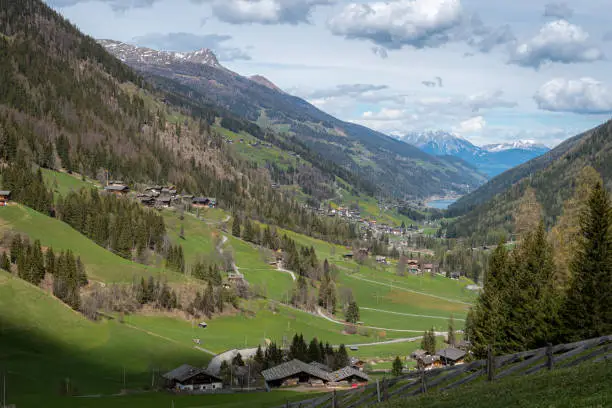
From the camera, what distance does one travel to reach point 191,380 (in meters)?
96.6

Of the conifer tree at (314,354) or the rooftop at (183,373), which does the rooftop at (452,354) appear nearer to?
the conifer tree at (314,354)

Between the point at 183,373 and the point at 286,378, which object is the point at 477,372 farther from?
the point at 183,373

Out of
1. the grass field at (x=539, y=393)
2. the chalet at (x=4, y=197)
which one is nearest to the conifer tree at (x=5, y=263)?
the chalet at (x=4, y=197)

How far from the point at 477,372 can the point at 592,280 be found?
23.2 meters

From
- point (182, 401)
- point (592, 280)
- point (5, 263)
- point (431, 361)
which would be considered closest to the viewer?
point (592, 280)

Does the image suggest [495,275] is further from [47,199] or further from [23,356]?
[47,199]

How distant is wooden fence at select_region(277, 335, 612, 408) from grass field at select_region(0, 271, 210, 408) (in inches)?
2230

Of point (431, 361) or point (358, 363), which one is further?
point (358, 363)

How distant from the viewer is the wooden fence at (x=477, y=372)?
31.1 metres

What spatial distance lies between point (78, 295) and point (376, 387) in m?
105

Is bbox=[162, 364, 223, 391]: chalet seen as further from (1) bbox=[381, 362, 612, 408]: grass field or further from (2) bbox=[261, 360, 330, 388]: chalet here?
(1) bbox=[381, 362, 612, 408]: grass field

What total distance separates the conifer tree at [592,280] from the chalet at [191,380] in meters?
64.0

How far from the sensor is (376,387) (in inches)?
1411

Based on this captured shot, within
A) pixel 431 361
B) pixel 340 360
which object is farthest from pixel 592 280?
pixel 431 361
